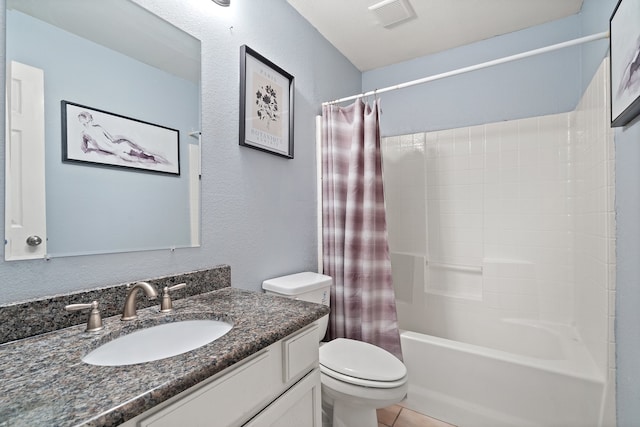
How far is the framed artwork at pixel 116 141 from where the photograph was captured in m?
0.84

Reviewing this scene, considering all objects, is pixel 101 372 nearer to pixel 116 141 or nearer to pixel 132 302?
pixel 132 302

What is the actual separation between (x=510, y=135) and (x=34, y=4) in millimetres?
2440

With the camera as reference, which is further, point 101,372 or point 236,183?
point 236,183

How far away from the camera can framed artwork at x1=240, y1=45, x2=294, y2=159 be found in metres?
1.38

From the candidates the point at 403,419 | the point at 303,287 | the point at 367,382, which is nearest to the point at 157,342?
the point at 303,287

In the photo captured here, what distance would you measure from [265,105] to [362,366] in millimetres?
1371

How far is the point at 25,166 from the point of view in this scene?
766mm

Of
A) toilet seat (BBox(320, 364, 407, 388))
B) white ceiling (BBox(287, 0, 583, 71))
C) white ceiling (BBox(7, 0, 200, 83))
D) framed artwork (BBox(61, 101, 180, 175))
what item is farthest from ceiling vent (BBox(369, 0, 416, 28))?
toilet seat (BBox(320, 364, 407, 388))

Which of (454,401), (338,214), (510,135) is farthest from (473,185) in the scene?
(454,401)

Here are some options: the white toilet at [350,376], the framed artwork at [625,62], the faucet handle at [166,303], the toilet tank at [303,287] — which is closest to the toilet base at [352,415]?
the white toilet at [350,376]

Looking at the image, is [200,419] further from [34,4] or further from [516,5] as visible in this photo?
[516,5]

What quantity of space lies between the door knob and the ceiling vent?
6.41 feet

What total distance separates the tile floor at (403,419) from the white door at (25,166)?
1.78 meters

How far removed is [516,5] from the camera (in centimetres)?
178
